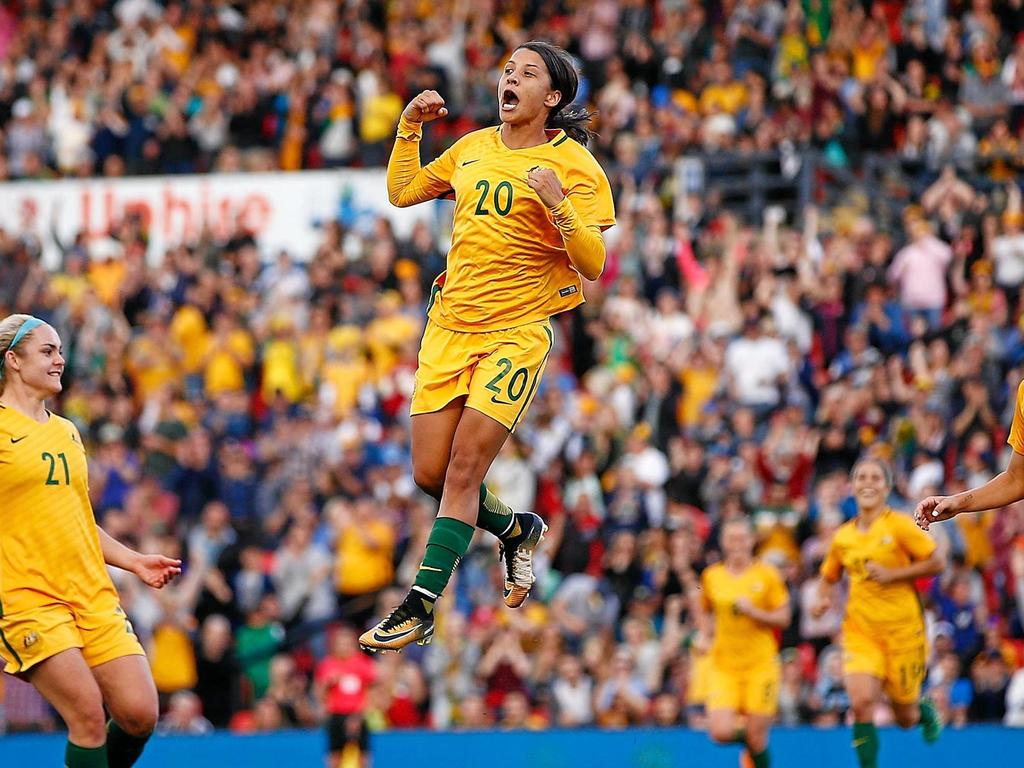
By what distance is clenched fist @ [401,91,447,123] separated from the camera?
883 centimetres

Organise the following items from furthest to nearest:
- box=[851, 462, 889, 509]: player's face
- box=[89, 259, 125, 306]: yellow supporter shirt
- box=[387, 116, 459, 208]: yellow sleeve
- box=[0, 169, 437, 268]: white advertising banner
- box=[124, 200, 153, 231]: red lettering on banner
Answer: box=[124, 200, 153, 231]: red lettering on banner < box=[0, 169, 437, 268]: white advertising banner < box=[89, 259, 125, 306]: yellow supporter shirt < box=[851, 462, 889, 509]: player's face < box=[387, 116, 459, 208]: yellow sleeve

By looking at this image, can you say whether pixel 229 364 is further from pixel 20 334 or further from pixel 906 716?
pixel 20 334

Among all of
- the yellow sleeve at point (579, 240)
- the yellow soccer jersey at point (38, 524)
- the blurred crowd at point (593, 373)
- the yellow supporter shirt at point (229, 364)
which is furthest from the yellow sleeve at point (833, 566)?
the yellow supporter shirt at point (229, 364)

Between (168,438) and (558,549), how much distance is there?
13.0 feet

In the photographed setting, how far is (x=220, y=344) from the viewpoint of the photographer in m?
18.2

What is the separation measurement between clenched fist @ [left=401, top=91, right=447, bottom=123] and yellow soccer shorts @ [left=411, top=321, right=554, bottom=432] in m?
0.98

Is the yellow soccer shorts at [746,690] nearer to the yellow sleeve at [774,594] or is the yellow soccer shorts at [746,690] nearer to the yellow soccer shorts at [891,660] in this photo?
the yellow sleeve at [774,594]

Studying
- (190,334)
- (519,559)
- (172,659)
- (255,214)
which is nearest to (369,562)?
(172,659)

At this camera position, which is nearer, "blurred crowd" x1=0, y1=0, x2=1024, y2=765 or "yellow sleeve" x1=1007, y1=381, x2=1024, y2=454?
"yellow sleeve" x1=1007, y1=381, x2=1024, y2=454

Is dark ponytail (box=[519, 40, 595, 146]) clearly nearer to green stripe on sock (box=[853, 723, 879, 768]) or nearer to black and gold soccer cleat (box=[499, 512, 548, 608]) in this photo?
black and gold soccer cleat (box=[499, 512, 548, 608])

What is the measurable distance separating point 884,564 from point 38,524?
5.61 metres

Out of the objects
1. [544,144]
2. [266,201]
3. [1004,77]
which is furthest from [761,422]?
[544,144]

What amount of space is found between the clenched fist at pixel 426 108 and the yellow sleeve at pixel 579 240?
846 millimetres

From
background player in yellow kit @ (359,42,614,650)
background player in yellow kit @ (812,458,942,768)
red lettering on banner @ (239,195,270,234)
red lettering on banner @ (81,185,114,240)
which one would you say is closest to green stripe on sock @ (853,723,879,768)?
background player in yellow kit @ (812,458,942,768)
